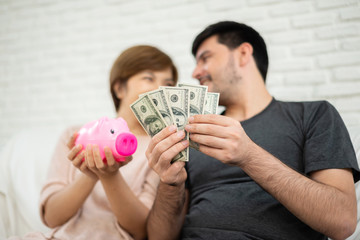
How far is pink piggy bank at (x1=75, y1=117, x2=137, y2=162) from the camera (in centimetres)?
95

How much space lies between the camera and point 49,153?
68.6 inches

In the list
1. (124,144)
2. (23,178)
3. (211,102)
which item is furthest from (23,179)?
(211,102)

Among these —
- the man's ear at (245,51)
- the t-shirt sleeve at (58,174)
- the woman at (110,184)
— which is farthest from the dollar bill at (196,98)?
the t-shirt sleeve at (58,174)

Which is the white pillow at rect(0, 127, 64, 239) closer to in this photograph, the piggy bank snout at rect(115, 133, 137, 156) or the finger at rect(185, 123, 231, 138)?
the piggy bank snout at rect(115, 133, 137, 156)

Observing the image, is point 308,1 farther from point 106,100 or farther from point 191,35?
point 106,100

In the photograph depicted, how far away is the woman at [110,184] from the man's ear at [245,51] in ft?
1.32

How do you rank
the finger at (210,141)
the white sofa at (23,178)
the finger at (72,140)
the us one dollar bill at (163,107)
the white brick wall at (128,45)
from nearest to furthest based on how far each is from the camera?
1. the finger at (210,141)
2. the us one dollar bill at (163,107)
3. the finger at (72,140)
4. the white sofa at (23,178)
5. the white brick wall at (128,45)

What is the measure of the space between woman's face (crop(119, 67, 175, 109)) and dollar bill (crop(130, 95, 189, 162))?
49 cm

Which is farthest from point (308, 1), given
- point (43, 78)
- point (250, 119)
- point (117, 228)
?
point (43, 78)

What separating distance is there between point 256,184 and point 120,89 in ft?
2.95

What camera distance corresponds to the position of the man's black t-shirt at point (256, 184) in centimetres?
103

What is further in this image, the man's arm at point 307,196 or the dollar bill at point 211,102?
the dollar bill at point 211,102

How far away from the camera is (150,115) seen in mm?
978

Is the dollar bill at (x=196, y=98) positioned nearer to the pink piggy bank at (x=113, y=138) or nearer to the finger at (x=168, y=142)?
the finger at (x=168, y=142)
